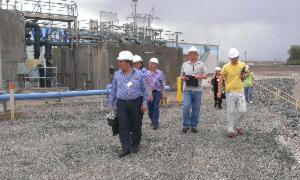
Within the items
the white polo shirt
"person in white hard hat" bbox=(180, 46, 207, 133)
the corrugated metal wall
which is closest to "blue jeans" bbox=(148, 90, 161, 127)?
"person in white hard hat" bbox=(180, 46, 207, 133)

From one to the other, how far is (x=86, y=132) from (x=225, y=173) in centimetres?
472

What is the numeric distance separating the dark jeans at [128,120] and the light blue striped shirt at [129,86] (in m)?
0.10

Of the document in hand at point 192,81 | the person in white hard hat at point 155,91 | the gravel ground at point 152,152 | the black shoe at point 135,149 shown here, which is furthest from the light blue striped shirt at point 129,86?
the person in white hard hat at point 155,91

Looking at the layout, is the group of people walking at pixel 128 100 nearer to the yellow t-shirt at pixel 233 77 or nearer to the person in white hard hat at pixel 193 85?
the person in white hard hat at pixel 193 85

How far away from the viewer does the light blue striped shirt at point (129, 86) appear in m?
8.00

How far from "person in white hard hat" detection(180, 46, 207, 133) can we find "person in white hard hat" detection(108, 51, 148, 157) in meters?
1.97

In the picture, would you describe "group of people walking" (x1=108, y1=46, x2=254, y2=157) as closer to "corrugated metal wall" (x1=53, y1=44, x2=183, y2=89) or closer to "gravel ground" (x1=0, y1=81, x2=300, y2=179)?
"gravel ground" (x1=0, y1=81, x2=300, y2=179)

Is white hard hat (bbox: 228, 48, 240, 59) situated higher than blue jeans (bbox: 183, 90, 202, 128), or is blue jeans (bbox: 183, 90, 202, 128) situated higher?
white hard hat (bbox: 228, 48, 240, 59)

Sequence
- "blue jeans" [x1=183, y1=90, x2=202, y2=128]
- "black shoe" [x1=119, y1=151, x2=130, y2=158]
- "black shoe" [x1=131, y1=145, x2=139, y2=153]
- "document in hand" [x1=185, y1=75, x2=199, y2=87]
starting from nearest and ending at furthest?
1. "black shoe" [x1=119, y1=151, x2=130, y2=158]
2. "black shoe" [x1=131, y1=145, x2=139, y2=153]
3. "document in hand" [x1=185, y1=75, x2=199, y2=87]
4. "blue jeans" [x1=183, y1=90, x2=202, y2=128]

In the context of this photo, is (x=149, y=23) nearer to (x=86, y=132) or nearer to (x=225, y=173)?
(x=86, y=132)

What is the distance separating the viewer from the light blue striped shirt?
800 centimetres

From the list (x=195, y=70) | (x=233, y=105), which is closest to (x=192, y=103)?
(x=195, y=70)

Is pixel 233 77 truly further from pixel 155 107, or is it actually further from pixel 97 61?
pixel 97 61

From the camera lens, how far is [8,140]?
A: 31.8ft
